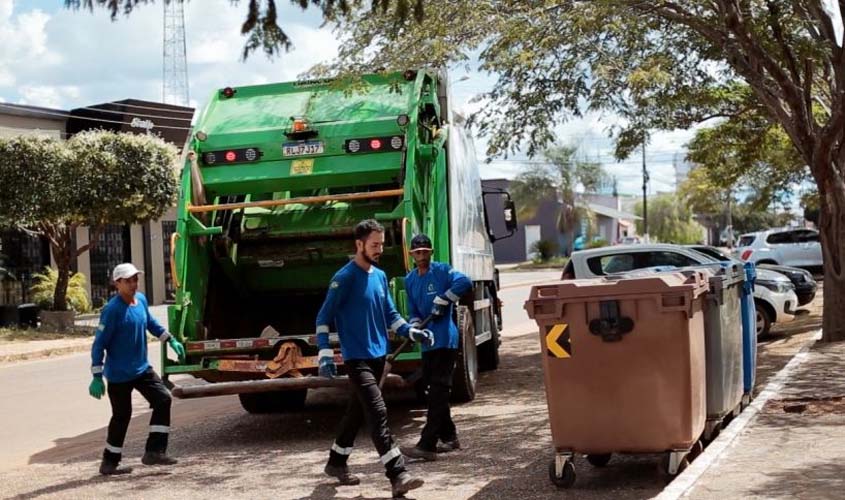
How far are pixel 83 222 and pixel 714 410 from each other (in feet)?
65.0

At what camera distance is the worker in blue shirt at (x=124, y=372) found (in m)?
8.02

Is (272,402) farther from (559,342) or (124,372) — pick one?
(559,342)

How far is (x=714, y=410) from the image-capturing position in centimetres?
732

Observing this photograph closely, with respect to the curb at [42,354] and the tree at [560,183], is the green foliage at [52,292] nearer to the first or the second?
the curb at [42,354]

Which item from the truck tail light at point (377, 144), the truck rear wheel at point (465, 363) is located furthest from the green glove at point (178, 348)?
the truck rear wheel at point (465, 363)

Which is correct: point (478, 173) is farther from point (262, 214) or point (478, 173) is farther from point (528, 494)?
point (528, 494)

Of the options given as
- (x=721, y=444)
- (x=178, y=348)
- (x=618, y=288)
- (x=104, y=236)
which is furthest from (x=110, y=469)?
(x=104, y=236)

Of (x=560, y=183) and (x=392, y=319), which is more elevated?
(x=560, y=183)

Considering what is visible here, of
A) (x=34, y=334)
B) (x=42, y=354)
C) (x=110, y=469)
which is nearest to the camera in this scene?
(x=110, y=469)

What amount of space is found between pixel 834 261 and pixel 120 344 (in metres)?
9.57

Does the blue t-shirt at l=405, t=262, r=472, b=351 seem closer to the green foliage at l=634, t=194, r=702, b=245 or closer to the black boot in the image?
the black boot

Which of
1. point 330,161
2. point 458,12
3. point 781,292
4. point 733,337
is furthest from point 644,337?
point 781,292

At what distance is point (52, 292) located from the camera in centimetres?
2514

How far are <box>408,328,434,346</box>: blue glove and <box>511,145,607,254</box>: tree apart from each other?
178ft
